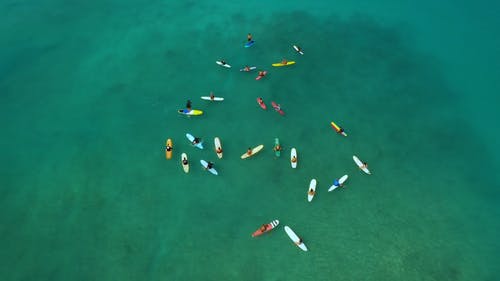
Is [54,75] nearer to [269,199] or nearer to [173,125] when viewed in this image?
[173,125]

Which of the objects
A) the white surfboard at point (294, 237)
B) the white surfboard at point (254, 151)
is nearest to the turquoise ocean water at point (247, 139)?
the white surfboard at point (294, 237)

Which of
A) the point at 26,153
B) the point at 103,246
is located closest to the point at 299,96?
the point at 103,246

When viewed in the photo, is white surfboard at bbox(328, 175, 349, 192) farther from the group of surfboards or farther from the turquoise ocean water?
the turquoise ocean water

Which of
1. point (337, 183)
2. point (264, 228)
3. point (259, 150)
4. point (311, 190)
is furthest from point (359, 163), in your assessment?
point (264, 228)

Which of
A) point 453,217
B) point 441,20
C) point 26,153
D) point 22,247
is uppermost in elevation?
point 441,20

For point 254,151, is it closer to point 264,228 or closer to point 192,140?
point 192,140

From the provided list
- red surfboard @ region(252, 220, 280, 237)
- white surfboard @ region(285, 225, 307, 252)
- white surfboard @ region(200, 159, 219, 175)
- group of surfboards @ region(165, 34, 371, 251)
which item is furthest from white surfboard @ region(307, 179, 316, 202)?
white surfboard @ region(200, 159, 219, 175)

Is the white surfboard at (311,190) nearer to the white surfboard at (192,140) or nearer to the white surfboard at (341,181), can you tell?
the white surfboard at (341,181)

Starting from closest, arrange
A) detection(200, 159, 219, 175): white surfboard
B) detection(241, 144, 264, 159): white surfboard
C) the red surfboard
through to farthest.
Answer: the red surfboard, detection(200, 159, 219, 175): white surfboard, detection(241, 144, 264, 159): white surfboard
